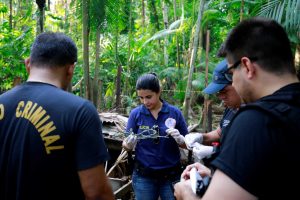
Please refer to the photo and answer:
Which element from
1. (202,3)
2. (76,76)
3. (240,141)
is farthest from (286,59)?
(76,76)

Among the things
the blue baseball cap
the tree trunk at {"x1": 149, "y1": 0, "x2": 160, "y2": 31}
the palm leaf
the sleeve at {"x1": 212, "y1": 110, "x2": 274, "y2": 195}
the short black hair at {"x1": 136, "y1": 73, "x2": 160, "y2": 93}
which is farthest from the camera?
the tree trunk at {"x1": 149, "y1": 0, "x2": 160, "y2": 31}

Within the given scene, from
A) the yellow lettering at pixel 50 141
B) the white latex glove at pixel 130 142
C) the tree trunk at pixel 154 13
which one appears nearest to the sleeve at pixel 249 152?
the yellow lettering at pixel 50 141

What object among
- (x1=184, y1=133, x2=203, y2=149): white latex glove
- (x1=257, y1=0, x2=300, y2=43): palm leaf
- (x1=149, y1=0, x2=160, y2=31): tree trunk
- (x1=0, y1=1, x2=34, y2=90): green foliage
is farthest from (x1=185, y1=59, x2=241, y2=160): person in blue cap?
(x1=149, y1=0, x2=160, y2=31): tree trunk

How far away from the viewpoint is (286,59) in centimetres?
141

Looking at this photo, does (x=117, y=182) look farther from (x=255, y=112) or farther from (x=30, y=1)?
(x=30, y=1)

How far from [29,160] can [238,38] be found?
1.26 meters

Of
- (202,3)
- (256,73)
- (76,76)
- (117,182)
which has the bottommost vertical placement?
(117,182)

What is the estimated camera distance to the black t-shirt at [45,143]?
1785 millimetres

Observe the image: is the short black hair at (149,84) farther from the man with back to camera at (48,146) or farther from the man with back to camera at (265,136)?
the man with back to camera at (265,136)

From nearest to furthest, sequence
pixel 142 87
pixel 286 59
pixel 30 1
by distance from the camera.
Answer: pixel 286 59 → pixel 142 87 → pixel 30 1

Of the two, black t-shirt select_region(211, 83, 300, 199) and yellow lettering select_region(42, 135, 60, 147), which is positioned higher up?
black t-shirt select_region(211, 83, 300, 199)

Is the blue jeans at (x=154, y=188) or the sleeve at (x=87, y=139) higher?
the sleeve at (x=87, y=139)

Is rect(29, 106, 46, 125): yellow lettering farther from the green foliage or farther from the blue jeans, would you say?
the green foliage

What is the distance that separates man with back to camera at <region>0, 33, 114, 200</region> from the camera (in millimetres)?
1786
